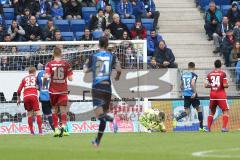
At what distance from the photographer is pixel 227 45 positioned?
29281mm

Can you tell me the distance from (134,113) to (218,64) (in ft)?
14.1

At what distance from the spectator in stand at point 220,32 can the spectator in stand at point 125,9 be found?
3.22 metres

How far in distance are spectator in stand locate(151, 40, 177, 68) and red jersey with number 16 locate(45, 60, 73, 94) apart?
27.1 ft

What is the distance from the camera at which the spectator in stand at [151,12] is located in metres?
31.5

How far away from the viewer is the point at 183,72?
25.9 m

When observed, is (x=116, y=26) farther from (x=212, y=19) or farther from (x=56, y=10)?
(x=212, y=19)

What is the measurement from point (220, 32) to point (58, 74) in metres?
12.5

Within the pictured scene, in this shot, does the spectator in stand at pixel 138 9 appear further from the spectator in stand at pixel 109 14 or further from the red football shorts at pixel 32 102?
the red football shorts at pixel 32 102

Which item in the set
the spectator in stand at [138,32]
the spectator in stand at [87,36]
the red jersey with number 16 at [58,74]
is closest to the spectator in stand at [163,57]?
the spectator in stand at [138,32]

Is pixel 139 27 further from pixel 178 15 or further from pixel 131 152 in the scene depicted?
pixel 131 152

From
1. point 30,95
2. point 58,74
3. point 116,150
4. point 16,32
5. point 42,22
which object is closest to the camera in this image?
point 116,150

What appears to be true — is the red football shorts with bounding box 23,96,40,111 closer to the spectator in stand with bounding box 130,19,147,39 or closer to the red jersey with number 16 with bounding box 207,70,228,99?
the red jersey with number 16 with bounding box 207,70,228,99

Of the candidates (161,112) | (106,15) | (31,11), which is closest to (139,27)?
(106,15)

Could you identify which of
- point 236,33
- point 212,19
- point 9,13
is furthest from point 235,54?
point 9,13
